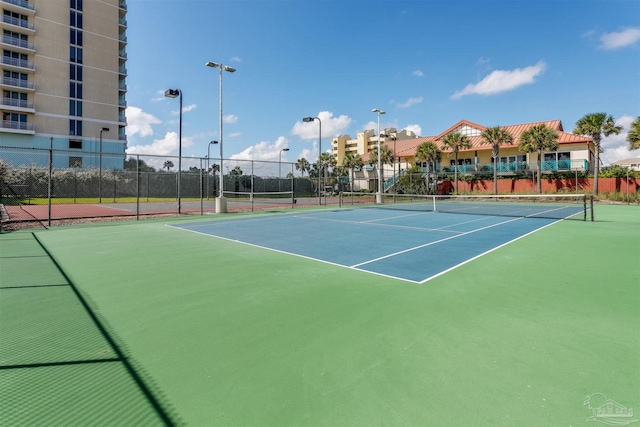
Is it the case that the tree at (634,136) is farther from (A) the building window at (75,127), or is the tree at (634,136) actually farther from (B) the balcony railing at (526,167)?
(A) the building window at (75,127)

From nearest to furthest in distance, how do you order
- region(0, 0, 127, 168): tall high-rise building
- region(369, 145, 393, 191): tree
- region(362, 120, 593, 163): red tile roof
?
region(362, 120, 593, 163): red tile roof < region(0, 0, 127, 168): tall high-rise building < region(369, 145, 393, 191): tree

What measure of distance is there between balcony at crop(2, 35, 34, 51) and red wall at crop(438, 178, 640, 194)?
2466 inches

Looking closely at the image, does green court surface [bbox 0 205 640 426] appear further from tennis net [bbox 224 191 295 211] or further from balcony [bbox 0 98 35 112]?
balcony [bbox 0 98 35 112]

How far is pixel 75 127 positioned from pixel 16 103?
24.6 ft

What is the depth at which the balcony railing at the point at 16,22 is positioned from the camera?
4888 centimetres

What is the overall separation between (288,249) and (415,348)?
19.1 ft

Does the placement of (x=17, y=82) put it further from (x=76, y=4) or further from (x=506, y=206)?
(x=506, y=206)

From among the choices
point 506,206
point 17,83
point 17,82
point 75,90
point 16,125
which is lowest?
point 506,206

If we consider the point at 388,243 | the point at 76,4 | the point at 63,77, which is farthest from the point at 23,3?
the point at 388,243

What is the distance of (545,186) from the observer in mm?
40531

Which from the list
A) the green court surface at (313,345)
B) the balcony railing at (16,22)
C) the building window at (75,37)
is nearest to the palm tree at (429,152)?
the green court surface at (313,345)

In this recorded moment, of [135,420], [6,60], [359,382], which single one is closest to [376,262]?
[359,382]

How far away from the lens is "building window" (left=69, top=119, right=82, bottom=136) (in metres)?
54.8

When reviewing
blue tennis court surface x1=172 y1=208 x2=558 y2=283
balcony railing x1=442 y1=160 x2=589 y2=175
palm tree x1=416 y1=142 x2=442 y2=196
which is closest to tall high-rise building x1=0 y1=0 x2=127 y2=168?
palm tree x1=416 y1=142 x2=442 y2=196
